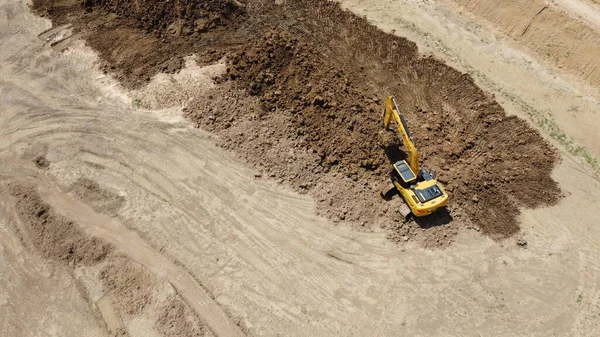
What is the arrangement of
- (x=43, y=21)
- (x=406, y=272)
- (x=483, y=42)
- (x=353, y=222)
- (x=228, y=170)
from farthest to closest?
(x=43, y=21)
(x=483, y=42)
(x=228, y=170)
(x=353, y=222)
(x=406, y=272)

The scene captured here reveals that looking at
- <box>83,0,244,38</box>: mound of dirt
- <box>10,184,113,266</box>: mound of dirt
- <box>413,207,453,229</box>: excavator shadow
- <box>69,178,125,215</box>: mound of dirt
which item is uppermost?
<box>83,0,244,38</box>: mound of dirt

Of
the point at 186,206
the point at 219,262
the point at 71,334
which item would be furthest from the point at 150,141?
the point at 71,334

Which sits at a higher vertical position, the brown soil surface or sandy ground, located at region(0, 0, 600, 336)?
the brown soil surface

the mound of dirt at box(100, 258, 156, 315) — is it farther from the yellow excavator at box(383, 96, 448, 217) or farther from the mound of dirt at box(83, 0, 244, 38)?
the mound of dirt at box(83, 0, 244, 38)

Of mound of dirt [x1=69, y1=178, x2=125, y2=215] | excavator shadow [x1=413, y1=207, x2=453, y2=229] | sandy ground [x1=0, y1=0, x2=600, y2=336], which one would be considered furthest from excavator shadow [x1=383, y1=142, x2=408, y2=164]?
mound of dirt [x1=69, y1=178, x2=125, y2=215]

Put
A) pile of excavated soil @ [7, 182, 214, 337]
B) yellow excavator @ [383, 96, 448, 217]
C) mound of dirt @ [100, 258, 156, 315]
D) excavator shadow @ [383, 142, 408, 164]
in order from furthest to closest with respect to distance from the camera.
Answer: excavator shadow @ [383, 142, 408, 164], yellow excavator @ [383, 96, 448, 217], mound of dirt @ [100, 258, 156, 315], pile of excavated soil @ [7, 182, 214, 337]

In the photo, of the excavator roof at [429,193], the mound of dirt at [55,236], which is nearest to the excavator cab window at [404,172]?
the excavator roof at [429,193]

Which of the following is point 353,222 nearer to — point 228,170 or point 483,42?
point 228,170
